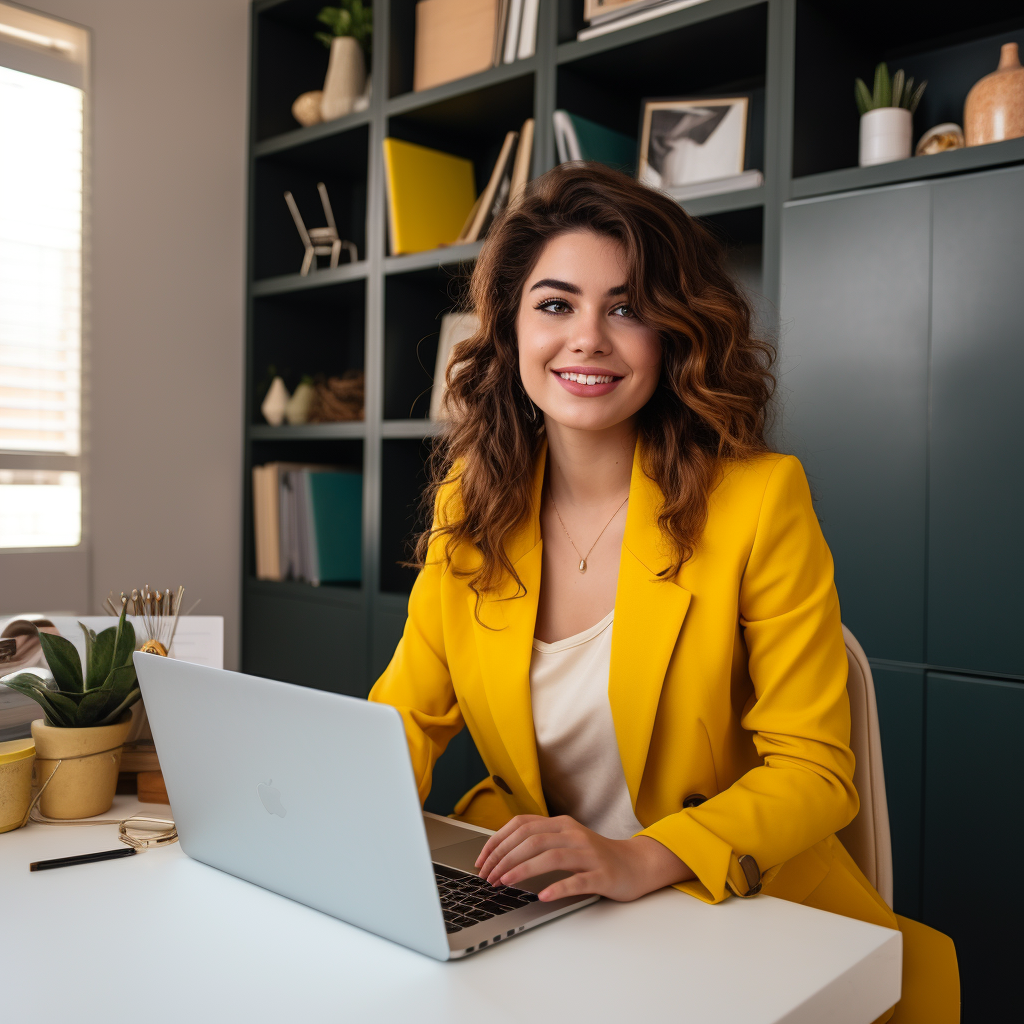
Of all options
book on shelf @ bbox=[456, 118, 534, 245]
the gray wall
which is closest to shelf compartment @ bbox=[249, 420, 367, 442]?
the gray wall

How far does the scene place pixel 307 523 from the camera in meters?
2.98

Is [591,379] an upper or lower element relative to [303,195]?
lower

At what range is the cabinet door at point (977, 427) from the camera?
5.44 feet

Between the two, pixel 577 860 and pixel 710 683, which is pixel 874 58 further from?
pixel 577 860

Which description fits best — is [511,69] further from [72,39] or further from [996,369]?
[996,369]

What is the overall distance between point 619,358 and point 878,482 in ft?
2.44

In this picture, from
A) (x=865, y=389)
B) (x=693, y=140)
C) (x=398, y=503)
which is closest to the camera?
(x=865, y=389)

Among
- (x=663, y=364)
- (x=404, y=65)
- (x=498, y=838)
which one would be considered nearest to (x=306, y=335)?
(x=404, y=65)

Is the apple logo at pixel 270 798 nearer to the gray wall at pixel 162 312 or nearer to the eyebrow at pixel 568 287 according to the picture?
the eyebrow at pixel 568 287

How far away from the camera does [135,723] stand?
4.00 feet

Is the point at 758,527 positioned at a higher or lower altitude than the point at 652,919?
higher

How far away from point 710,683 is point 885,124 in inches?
52.6

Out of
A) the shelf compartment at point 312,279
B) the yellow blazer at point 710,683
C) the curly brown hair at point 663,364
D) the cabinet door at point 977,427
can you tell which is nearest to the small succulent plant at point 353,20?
the shelf compartment at point 312,279

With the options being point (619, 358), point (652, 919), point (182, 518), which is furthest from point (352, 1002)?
point (182, 518)
